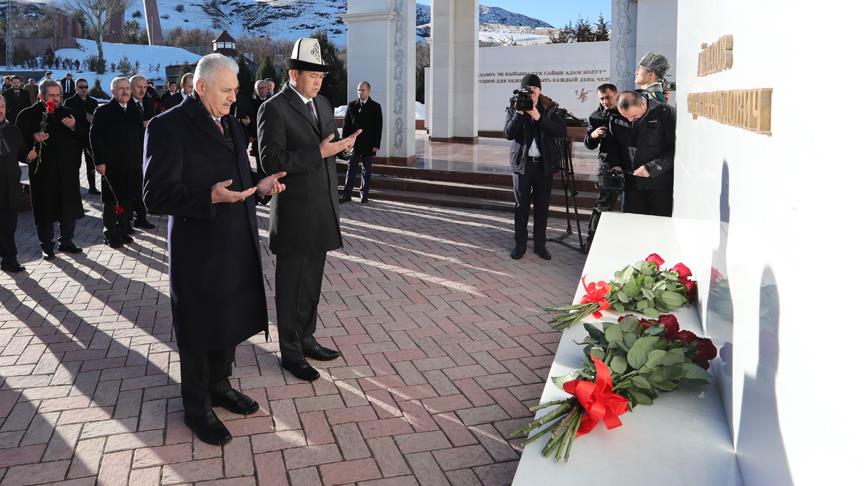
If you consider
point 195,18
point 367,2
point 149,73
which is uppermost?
point 195,18

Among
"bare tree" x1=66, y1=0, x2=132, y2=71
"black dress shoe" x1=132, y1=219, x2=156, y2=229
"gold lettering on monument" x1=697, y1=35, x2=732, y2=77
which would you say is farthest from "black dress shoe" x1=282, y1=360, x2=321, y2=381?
"bare tree" x1=66, y1=0, x2=132, y2=71

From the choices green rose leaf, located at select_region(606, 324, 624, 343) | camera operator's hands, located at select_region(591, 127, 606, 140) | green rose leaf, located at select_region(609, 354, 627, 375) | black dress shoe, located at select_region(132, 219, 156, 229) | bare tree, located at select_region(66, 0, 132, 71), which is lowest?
black dress shoe, located at select_region(132, 219, 156, 229)

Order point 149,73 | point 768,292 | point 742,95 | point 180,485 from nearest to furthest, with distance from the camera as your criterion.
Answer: point 768,292
point 742,95
point 180,485
point 149,73

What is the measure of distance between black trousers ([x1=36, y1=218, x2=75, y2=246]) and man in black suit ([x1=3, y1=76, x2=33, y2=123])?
24.0 feet

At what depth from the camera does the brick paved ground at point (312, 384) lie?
124 inches

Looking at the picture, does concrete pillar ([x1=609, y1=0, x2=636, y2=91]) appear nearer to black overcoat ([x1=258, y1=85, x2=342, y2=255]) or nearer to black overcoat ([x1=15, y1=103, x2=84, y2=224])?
black overcoat ([x1=15, y1=103, x2=84, y2=224])

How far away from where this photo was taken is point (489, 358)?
4.46 metres

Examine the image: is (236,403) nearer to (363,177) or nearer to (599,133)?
(599,133)

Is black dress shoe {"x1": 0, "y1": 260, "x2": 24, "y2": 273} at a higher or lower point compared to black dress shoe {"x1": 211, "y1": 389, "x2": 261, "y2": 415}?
higher

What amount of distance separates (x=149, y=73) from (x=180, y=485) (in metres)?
73.6

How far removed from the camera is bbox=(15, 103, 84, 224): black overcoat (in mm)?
7438

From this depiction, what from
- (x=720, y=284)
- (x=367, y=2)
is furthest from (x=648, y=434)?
(x=367, y=2)

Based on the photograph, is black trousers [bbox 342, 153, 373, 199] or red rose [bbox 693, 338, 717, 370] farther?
black trousers [bbox 342, 153, 373, 199]

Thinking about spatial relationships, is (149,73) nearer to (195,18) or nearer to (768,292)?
(195,18)
